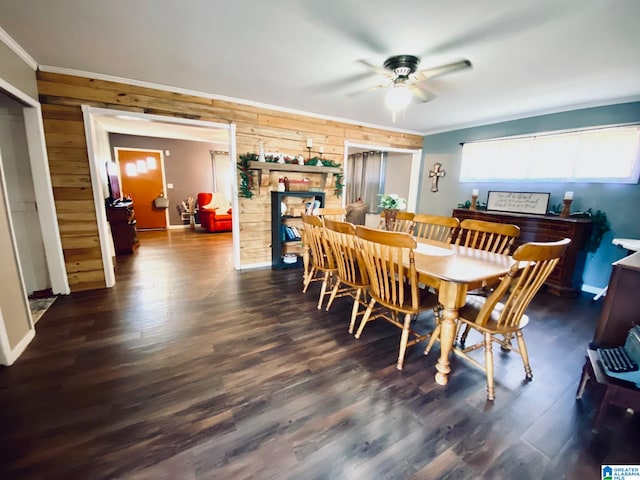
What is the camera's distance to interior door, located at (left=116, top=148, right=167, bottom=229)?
6457 millimetres

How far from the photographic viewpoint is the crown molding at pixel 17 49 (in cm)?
Answer: 202

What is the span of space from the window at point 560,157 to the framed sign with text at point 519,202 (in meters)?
0.28

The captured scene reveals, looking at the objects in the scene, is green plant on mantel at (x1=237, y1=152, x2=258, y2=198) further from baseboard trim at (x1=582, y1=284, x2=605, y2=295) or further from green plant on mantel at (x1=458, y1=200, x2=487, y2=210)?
baseboard trim at (x1=582, y1=284, x2=605, y2=295)

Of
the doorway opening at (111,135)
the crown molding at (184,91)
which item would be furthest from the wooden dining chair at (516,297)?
the crown molding at (184,91)

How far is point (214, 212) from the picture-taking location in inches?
255

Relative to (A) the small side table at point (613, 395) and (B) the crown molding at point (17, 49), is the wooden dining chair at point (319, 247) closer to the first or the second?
(A) the small side table at point (613, 395)

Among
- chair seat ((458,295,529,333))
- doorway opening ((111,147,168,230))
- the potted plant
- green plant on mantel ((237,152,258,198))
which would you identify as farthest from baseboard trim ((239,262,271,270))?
doorway opening ((111,147,168,230))

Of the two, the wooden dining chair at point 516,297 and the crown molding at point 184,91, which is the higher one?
the crown molding at point 184,91

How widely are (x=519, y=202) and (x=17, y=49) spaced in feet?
19.5

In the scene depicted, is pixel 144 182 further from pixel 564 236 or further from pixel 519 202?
pixel 564 236

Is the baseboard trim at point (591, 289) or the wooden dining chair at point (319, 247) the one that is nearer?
the wooden dining chair at point (319, 247)

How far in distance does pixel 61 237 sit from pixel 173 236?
338 cm

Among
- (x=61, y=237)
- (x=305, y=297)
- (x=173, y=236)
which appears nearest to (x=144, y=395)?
(x=305, y=297)

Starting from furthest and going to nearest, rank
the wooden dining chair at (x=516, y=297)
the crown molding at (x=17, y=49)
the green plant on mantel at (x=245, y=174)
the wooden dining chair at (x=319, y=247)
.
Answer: the green plant on mantel at (x=245, y=174) < the wooden dining chair at (x=319, y=247) < the crown molding at (x=17, y=49) < the wooden dining chair at (x=516, y=297)
